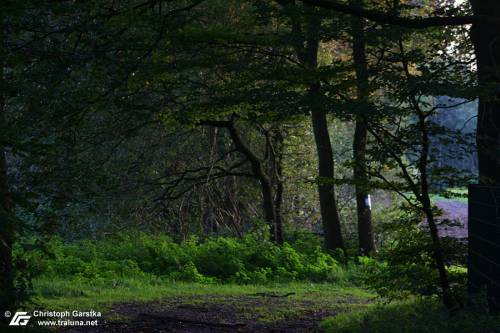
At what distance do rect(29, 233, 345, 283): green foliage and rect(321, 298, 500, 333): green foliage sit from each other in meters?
5.71

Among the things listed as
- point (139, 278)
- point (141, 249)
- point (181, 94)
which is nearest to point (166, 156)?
point (181, 94)

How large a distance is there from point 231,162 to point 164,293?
10486 mm

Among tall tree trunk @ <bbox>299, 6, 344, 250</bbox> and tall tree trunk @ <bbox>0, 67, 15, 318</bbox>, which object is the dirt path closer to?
tall tree trunk @ <bbox>0, 67, 15, 318</bbox>

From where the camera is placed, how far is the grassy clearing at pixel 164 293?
1070 centimetres

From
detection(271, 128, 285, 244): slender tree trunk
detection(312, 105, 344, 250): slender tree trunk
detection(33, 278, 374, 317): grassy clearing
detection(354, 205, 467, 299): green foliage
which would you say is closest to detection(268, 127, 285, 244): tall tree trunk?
detection(271, 128, 285, 244): slender tree trunk

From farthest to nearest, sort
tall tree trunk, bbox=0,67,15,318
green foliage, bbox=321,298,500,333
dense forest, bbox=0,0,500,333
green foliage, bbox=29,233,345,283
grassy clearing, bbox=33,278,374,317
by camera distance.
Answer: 1. green foliage, bbox=29,233,345,283
2. grassy clearing, bbox=33,278,374,317
3. dense forest, bbox=0,0,500,333
4. green foliage, bbox=321,298,500,333
5. tall tree trunk, bbox=0,67,15,318

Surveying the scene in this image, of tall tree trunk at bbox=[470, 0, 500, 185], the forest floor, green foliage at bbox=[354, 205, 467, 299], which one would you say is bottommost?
the forest floor

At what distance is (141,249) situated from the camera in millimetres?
15766

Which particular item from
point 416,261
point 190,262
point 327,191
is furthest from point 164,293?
point 327,191

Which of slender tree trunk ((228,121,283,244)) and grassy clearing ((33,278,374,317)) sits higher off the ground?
slender tree trunk ((228,121,283,244))

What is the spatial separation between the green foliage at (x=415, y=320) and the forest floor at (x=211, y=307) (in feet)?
2.13

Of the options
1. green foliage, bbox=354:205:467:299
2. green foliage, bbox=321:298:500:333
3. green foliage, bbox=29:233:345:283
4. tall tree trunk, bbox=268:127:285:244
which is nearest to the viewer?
green foliage, bbox=321:298:500:333

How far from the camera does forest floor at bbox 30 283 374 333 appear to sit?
8984 millimetres

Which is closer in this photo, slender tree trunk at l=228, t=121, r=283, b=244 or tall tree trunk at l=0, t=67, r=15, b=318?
tall tree trunk at l=0, t=67, r=15, b=318
